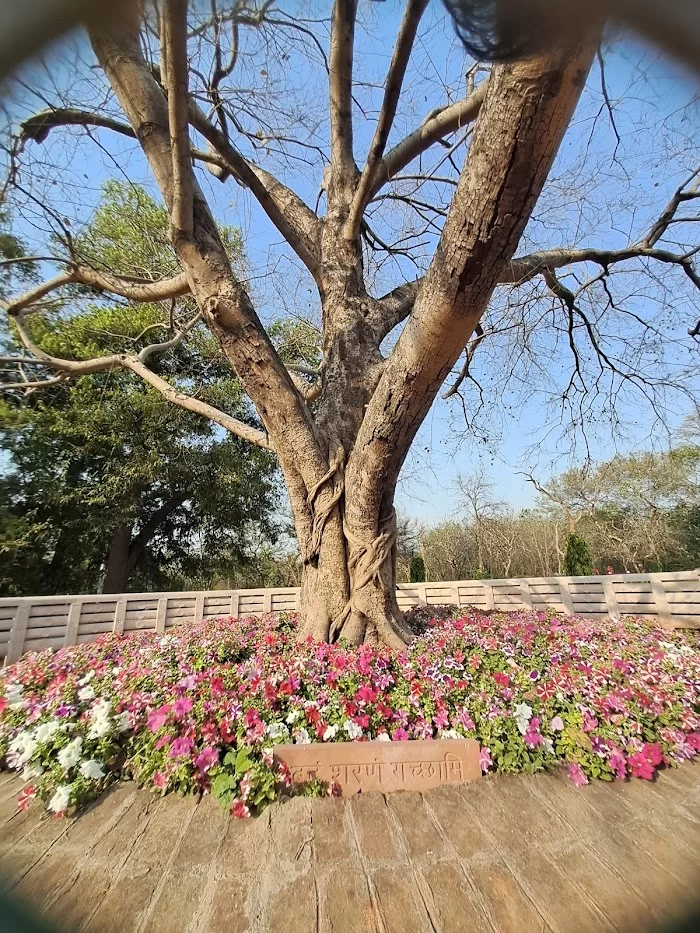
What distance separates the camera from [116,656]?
3256mm

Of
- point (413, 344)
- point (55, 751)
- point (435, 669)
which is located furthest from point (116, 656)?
point (413, 344)

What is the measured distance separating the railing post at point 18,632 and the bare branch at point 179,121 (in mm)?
5652

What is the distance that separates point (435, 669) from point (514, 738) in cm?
59

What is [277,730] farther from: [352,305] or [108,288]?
[352,305]

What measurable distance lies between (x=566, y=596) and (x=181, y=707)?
5795mm

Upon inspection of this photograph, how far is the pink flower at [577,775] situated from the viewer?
170 centimetres

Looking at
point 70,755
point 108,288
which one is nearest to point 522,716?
point 70,755

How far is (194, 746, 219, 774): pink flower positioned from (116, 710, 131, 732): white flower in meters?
0.44

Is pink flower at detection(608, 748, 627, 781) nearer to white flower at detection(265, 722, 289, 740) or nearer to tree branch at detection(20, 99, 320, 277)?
white flower at detection(265, 722, 289, 740)

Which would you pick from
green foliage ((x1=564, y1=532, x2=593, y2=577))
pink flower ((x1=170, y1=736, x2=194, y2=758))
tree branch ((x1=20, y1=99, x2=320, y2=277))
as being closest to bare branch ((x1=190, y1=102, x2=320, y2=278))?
tree branch ((x1=20, y1=99, x2=320, y2=277))

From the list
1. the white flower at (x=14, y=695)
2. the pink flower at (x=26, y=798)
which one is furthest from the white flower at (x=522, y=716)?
the white flower at (x=14, y=695)

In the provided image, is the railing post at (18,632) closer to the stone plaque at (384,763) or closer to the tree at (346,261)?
the tree at (346,261)

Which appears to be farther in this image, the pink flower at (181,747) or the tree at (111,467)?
the tree at (111,467)

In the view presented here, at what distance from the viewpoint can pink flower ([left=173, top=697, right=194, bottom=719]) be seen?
189cm
